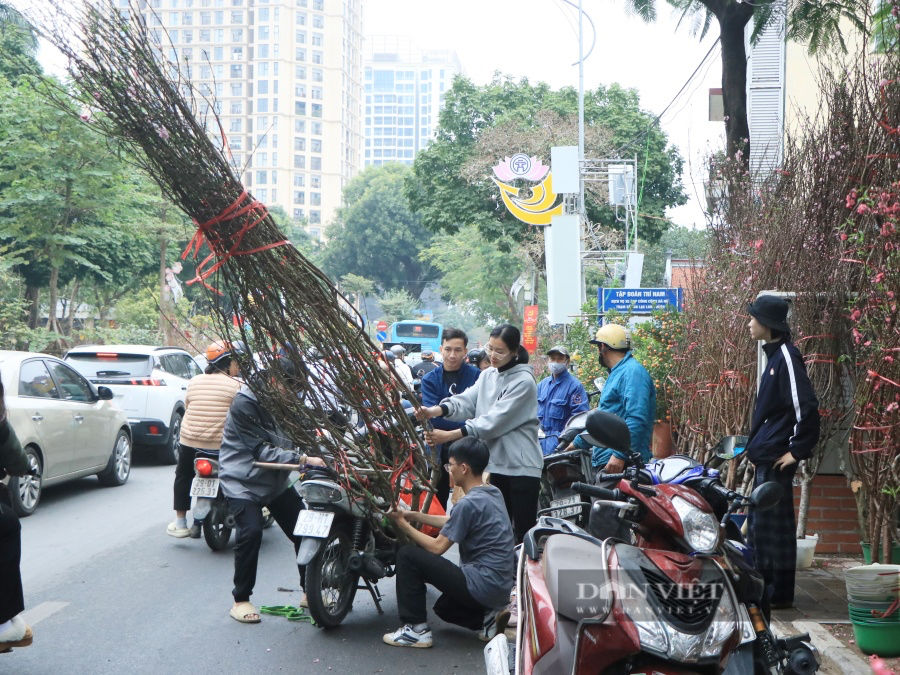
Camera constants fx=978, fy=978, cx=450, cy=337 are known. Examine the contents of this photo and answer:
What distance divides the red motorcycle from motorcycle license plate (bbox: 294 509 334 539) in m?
1.87

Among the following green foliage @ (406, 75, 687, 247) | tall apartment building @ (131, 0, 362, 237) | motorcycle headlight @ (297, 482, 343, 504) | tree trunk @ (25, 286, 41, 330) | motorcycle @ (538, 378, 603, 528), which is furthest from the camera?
tall apartment building @ (131, 0, 362, 237)

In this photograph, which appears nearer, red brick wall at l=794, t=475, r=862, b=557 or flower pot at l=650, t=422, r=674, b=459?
red brick wall at l=794, t=475, r=862, b=557

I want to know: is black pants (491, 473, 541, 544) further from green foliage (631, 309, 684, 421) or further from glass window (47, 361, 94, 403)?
glass window (47, 361, 94, 403)

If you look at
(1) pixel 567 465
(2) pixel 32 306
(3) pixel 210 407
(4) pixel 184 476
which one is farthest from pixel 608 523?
(2) pixel 32 306

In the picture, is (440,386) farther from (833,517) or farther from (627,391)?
(833,517)

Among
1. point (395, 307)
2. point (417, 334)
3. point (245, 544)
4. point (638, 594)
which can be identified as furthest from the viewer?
point (395, 307)

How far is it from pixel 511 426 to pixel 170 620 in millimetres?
2282

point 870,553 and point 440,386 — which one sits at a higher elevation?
point 440,386

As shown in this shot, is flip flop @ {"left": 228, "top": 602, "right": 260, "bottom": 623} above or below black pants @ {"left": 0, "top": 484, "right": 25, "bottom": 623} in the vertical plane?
below

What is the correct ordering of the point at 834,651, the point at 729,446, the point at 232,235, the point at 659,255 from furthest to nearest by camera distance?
the point at 659,255 → the point at 834,651 → the point at 232,235 → the point at 729,446

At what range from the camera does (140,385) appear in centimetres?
1239

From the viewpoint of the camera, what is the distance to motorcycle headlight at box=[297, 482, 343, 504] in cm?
528

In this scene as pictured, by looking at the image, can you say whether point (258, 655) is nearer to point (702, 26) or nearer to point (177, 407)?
point (177, 407)

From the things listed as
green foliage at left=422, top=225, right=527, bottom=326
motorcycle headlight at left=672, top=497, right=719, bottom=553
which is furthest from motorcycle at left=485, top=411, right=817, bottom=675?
green foliage at left=422, top=225, right=527, bottom=326
